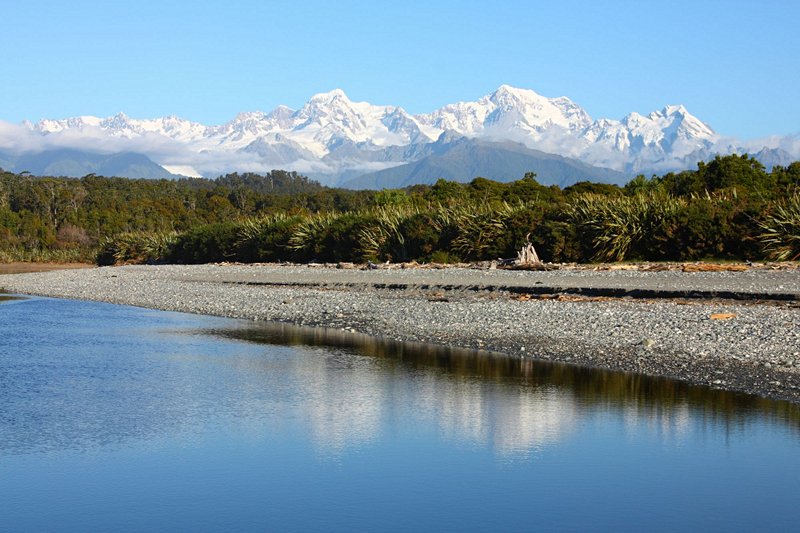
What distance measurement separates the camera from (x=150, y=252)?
51.1 m

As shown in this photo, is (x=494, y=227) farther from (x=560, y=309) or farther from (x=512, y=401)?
(x=512, y=401)

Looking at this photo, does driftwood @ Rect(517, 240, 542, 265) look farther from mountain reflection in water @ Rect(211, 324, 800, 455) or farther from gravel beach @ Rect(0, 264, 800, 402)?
mountain reflection in water @ Rect(211, 324, 800, 455)

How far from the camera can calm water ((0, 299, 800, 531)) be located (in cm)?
816

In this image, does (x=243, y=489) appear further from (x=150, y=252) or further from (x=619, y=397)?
(x=150, y=252)

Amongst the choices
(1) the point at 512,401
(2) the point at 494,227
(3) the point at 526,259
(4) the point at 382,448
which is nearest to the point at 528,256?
(3) the point at 526,259

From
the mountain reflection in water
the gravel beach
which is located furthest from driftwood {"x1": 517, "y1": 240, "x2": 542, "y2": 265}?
the mountain reflection in water

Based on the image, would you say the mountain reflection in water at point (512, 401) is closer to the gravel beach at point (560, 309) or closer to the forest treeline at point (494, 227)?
the gravel beach at point (560, 309)

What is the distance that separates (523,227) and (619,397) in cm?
1962

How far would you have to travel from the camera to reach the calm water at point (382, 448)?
8156 mm

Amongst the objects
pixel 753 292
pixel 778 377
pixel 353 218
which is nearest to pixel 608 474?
pixel 778 377

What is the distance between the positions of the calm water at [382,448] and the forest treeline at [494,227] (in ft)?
45.9

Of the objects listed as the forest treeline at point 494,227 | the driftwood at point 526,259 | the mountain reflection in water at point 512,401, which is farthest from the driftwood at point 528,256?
the mountain reflection in water at point 512,401

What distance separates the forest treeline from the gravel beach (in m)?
2.83

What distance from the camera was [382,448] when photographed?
10102 millimetres
